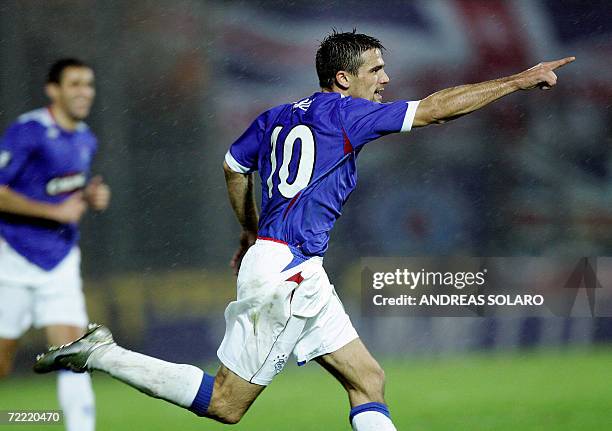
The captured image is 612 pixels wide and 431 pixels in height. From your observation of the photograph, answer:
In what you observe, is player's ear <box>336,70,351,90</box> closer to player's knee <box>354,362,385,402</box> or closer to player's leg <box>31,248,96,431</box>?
player's knee <box>354,362,385,402</box>

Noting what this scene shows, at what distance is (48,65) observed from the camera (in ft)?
22.4

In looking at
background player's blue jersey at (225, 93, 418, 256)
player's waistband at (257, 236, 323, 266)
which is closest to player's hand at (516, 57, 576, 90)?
background player's blue jersey at (225, 93, 418, 256)

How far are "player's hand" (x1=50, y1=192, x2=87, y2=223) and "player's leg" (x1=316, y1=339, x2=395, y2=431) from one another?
2540mm

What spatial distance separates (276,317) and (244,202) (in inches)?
32.1

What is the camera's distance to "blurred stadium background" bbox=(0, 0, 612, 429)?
6957 millimetres

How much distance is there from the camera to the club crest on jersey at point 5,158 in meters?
6.46

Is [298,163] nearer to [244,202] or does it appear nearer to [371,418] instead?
[244,202]

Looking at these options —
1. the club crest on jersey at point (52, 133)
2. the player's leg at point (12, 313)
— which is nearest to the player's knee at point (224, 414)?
the player's leg at point (12, 313)

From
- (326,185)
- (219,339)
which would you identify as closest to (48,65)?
(219,339)

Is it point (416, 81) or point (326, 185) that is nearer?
point (326, 185)

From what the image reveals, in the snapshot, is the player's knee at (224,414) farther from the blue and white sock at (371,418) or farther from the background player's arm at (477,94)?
the background player's arm at (477,94)

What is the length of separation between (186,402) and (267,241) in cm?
73

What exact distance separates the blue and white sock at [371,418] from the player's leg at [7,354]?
280 cm

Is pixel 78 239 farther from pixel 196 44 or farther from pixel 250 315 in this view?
pixel 250 315
